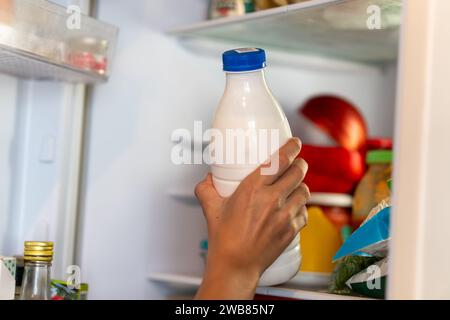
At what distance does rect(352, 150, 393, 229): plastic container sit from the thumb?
45 centimetres

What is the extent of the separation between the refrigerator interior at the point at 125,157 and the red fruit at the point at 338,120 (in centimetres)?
24

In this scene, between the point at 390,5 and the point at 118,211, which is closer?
the point at 390,5

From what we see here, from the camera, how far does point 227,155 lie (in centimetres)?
114

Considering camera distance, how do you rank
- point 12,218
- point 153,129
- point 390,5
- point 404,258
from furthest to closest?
point 153,129
point 12,218
point 390,5
point 404,258

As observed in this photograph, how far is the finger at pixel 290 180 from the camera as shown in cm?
110

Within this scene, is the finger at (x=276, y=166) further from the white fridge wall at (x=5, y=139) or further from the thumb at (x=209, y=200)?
the white fridge wall at (x=5, y=139)

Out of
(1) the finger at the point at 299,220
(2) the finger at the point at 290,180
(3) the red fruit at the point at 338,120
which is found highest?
(3) the red fruit at the point at 338,120

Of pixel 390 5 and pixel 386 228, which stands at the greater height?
pixel 390 5

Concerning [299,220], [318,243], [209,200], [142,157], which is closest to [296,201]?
[299,220]

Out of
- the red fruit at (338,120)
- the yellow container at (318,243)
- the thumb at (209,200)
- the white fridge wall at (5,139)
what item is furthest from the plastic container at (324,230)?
the white fridge wall at (5,139)

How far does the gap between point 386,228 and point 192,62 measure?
62 centimetres

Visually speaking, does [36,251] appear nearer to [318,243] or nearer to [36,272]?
[36,272]
